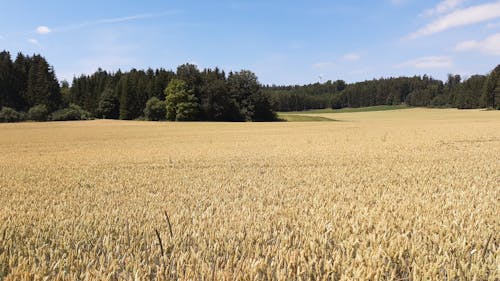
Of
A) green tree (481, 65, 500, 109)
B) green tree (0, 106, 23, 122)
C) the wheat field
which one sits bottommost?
the wheat field

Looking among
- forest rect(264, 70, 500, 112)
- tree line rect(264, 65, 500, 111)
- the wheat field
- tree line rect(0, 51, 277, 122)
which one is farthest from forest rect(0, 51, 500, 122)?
the wheat field

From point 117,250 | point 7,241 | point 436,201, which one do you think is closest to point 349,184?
point 436,201

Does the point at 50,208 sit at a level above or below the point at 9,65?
below

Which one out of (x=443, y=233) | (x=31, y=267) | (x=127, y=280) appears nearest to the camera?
(x=127, y=280)

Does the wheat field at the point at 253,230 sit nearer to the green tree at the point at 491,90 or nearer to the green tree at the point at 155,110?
the green tree at the point at 155,110

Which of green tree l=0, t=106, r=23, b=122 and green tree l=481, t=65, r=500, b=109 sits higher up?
green tree l=481, t=65, r=500, b=109

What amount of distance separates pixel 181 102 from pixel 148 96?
43.4 feet

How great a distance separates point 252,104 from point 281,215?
262 feet

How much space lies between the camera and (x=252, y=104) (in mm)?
84500

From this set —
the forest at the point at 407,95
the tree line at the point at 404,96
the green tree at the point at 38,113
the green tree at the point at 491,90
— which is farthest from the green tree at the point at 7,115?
the green tree at the point at 491,90

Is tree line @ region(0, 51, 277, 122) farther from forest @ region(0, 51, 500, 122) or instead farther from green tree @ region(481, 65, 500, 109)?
green tree @ region(481, 65, 500, 109)

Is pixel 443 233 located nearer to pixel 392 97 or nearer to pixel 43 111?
pixel 43 111

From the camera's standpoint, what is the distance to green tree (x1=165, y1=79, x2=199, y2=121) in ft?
256

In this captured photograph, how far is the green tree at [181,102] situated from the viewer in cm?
7806
